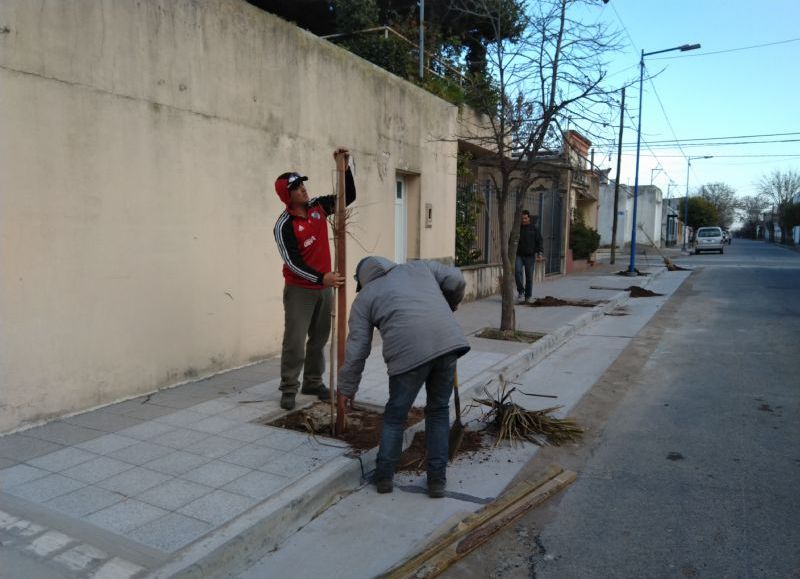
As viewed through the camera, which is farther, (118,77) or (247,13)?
(247,13)

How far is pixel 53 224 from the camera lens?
4555 mm

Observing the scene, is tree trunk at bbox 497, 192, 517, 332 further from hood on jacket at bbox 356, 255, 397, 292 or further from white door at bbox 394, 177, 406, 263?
hood on jacket at bbox 356, 255, 397, 292

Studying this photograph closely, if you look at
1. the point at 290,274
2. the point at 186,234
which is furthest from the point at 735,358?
the point at 186,234

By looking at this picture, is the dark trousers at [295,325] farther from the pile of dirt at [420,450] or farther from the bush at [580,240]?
the bush at [580,240]

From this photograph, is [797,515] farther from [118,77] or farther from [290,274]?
[118,77]

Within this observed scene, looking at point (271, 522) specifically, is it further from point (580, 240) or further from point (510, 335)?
point (580, 240)

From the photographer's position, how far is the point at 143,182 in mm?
5262

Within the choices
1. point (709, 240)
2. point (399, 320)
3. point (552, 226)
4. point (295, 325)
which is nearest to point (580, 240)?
point (552, 226)

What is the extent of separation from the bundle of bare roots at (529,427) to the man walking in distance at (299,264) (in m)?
1.66

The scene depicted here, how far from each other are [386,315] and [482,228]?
10714 millimetres

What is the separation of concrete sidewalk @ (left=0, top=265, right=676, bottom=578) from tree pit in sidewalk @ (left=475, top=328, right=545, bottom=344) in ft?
10.5

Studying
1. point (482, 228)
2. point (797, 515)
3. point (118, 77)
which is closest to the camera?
point (797, 515)

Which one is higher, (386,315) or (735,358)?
(386,315)

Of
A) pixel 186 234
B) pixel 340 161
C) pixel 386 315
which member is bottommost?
pixel 386 315
